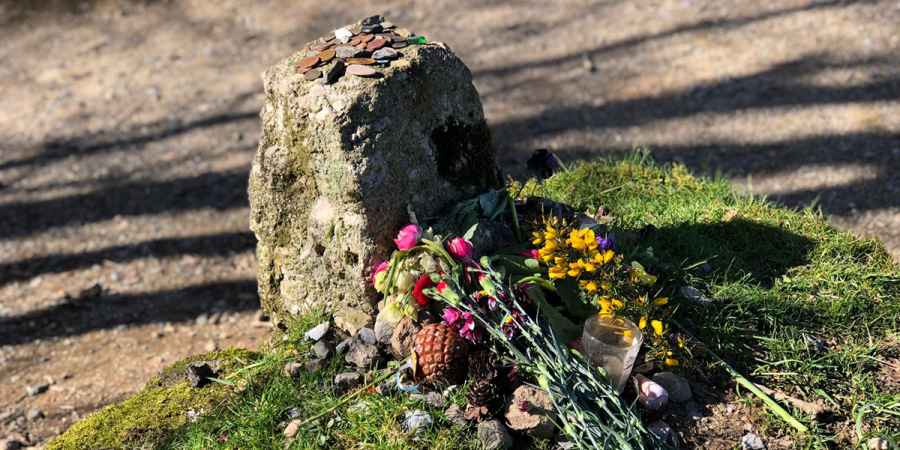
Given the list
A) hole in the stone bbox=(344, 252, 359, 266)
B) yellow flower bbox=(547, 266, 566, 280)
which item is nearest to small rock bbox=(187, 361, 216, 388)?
hole in the stone bbox=(344, 252, 359, 266)

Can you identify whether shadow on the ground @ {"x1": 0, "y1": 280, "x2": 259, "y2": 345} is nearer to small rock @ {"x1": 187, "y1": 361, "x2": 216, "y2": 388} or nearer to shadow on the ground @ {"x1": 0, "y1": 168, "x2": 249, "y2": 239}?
shadow on the ground @ {"x1": 0, "y1": 168, "x2": 249, "y2": 239}

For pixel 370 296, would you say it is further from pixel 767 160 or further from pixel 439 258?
pixel 767 160

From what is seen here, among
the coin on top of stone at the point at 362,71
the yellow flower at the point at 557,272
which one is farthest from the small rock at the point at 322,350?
the coin on top of stone at the point at 362,71

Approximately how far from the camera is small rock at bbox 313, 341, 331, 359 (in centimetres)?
329

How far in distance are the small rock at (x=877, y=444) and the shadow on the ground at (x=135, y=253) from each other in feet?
11.9

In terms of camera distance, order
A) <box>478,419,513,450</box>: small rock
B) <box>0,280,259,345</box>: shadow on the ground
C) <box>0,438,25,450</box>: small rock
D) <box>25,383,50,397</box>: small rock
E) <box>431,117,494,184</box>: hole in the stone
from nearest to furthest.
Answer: <box>478,419,513,450</box>: small rock < <box>431,117,494,184</box>: hole in the stone < <box>0,438,25,450</box>: small rock < <box>25,383,50,397</box>: small rock < <box>0,280,259,345</box>: shadow on the ground

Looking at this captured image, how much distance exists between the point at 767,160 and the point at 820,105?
0.71 m

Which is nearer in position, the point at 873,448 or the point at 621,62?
the point at 873,448

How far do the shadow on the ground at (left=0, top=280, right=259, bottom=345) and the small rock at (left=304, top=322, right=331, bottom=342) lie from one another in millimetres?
1572

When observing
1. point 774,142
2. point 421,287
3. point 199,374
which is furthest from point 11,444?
point 774,142

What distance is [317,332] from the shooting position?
337cm

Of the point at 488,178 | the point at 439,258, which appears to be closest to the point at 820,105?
the point at 488,178

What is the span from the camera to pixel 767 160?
551cm

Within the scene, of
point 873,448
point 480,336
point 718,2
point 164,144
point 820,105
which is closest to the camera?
point 873,448
